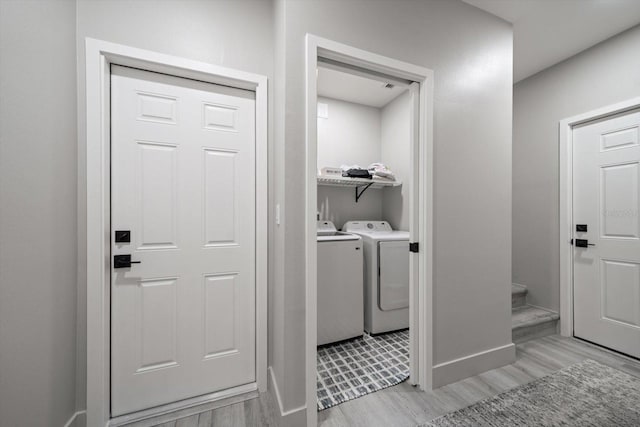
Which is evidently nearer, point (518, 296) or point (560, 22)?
point (560, 22)

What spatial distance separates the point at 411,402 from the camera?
1.50 m

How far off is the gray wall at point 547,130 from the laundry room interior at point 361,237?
1.26 metres

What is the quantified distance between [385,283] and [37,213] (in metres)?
2.35

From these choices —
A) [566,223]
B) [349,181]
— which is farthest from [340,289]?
[566,223]

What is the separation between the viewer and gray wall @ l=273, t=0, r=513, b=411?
1291mm

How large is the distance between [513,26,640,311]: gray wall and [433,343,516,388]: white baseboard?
3.66 ft

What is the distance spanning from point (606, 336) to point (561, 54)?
8.46 ft

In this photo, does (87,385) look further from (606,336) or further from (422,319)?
(606,336)

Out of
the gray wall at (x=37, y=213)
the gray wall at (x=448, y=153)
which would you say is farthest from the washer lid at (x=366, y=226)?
the gray wall at (x=37, y=213)

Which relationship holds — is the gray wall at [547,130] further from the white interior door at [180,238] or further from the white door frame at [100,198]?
the white door frame at [100,198]

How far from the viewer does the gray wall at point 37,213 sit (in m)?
0.91

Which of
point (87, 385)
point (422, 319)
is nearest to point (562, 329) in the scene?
point (422, 319)

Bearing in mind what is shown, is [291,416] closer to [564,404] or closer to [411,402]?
[411,402]

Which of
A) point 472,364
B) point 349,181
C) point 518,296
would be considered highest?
point 349,181
